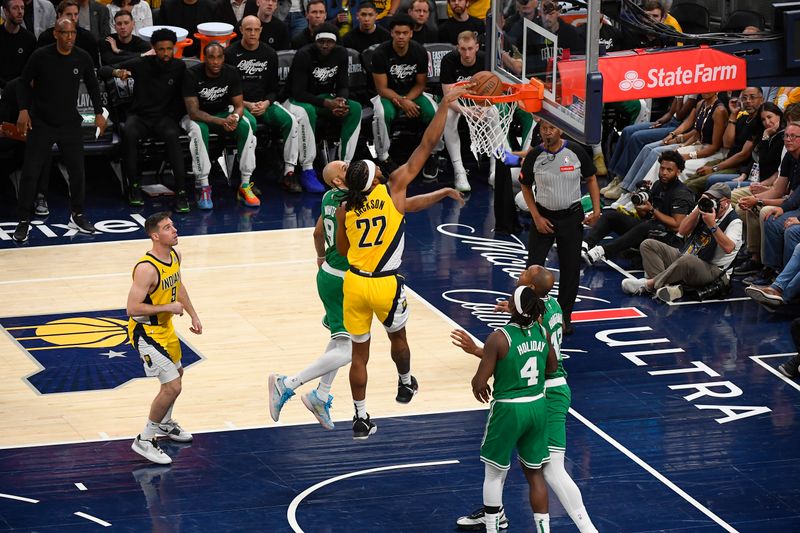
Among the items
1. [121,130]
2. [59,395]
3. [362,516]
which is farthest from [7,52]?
[362,516]

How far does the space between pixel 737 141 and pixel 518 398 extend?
7.71 metres

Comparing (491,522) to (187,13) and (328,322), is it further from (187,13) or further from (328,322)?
(187,13)

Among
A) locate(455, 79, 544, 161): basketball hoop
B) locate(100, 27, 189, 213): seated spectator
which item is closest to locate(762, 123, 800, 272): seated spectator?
locate(455, 79, 544, 161): basketball hoop

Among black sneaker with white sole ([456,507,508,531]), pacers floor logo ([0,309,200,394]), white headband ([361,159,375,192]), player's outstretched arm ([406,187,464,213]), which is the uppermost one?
white headband ([361,159,375,192])

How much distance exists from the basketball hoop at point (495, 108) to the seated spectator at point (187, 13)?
6.75 metres

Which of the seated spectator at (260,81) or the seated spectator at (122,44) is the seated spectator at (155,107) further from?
the seated spectator at (260,81)

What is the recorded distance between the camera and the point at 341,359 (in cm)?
952

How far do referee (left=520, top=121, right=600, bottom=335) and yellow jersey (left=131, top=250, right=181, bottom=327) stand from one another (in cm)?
359

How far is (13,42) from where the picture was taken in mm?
16297

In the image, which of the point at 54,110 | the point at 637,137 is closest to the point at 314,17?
the point at 54,110

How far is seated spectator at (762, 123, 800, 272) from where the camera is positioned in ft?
41.6

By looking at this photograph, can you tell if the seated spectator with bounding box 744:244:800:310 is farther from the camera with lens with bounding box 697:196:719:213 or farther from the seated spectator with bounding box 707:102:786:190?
the seated spectator with bounding box 707:102:786:190

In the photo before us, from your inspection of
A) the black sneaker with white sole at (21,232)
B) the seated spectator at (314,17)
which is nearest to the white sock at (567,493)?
the black sneaker with white sole at (21,232)

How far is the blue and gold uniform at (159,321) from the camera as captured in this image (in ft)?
30.3
